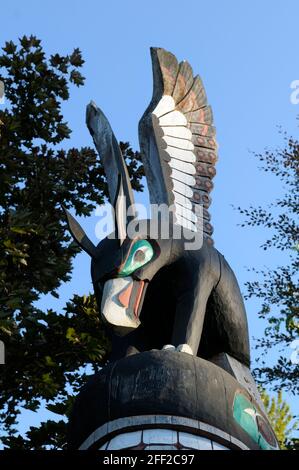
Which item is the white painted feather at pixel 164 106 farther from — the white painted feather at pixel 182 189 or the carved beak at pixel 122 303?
the carved beak at pixel 122 303

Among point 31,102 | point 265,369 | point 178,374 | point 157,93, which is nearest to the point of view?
point 178,374

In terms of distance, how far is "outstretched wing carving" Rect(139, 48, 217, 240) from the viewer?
595 centimetres

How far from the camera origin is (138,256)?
16.8 feet

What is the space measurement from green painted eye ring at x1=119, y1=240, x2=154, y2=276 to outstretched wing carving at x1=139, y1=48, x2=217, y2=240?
65 centimetres

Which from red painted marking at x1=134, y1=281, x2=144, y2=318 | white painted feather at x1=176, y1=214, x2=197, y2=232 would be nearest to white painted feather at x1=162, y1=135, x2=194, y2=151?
white painted feather at x1=176, y1=214, x2=197, y2=232

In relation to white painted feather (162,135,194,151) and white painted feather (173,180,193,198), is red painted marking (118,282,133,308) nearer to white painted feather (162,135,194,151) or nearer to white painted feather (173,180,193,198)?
white painted feather (173,180,193,198)

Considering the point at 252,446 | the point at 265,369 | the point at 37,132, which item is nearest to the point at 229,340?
the point at 252,446

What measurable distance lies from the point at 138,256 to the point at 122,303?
0.32 meters

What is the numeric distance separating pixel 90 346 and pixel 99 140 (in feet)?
8.47

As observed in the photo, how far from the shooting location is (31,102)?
9.14 meters

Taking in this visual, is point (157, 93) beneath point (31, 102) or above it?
beneath

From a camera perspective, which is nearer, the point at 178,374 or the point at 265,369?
the point at 178,374
